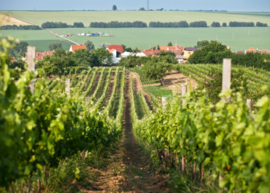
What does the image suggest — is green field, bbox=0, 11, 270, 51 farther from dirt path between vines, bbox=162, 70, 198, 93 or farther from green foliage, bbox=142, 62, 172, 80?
green foliage, bbox=142, 62, 172, 80

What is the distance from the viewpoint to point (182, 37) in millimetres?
145000

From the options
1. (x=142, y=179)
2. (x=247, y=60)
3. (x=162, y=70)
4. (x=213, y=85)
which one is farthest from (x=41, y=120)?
(x=247, y=60)

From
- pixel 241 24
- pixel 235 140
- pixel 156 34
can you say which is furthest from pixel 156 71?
pixel 241 24

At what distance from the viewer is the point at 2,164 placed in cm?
218

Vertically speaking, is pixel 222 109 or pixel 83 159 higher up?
pixel 222 109

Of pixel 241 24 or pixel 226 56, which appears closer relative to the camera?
pixel 226 56

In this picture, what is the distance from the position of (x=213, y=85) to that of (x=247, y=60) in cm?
3979

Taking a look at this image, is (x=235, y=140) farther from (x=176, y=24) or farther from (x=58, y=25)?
(x=176, y=24)

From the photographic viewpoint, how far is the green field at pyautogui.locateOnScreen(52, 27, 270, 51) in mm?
114756

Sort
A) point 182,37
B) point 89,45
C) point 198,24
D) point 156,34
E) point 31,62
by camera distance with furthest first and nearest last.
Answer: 1. point 198,24
2. point 156,34
3. point 182,37
4. point 89,45
5. point 31,62

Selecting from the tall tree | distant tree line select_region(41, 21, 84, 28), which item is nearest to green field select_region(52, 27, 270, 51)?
the tall tree

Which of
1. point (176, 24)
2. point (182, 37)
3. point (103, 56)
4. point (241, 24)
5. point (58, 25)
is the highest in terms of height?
point (176, 24)

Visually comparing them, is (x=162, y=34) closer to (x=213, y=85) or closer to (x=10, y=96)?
(x=213, y=85)

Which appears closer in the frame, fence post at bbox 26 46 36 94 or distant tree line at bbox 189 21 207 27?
fence post at bbox 26 46 36 94
